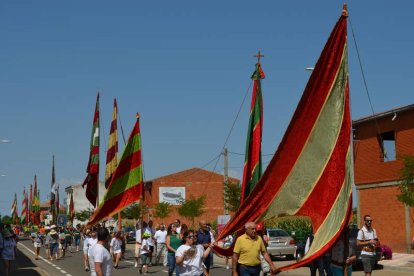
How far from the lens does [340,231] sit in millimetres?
8430

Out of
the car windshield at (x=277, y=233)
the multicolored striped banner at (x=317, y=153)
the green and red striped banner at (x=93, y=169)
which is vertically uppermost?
the green and red striped banner at (x=93, y=169)

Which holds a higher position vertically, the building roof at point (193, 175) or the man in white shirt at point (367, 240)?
the building roof at point (193, 175)

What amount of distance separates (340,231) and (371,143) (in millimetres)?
26991

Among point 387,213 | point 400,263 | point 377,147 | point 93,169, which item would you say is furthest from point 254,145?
point 377,147

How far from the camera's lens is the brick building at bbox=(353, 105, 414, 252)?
31625 mm

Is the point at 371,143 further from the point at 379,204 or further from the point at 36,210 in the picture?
the point at 36,210

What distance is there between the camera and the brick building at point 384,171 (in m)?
31.6

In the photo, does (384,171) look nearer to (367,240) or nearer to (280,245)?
(280,245)

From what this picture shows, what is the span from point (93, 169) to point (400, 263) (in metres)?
11.5

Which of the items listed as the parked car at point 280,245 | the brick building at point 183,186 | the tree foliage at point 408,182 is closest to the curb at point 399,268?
the tree foliage at point 408,182

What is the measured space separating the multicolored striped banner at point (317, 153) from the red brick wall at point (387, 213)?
23569 mm

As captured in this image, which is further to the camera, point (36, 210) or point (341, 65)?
point (36, 210)

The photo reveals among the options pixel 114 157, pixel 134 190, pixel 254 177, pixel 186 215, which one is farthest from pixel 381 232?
pixel 186 215

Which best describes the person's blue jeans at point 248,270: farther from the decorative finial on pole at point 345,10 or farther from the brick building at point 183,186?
the brick building at point 183,186
